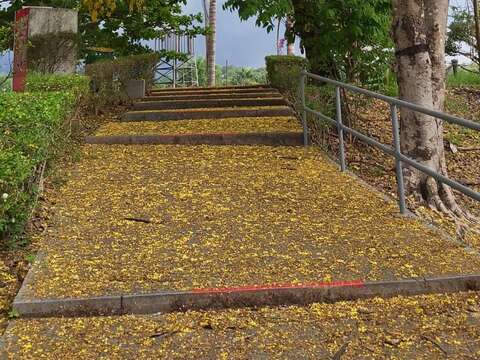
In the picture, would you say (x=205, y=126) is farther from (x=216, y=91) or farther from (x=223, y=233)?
(x=223, y=233)

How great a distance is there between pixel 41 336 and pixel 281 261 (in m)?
1.72

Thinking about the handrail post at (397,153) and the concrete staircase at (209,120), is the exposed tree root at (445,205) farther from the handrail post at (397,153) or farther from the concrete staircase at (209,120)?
the concrete staircase at (209,120)

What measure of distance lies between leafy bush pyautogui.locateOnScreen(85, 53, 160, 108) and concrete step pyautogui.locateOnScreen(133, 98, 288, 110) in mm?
522

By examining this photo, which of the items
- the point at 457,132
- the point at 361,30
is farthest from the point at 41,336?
the point at 457,132

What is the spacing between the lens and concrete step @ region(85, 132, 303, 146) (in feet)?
26.9

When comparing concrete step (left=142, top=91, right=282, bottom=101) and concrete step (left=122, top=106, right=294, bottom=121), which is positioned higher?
concrete step (left=142, top=91, right=282, bottom=101)

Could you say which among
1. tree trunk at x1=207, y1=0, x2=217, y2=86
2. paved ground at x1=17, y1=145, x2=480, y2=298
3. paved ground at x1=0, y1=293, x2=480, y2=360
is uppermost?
tree trunk at x1=207, y1=0, x2=217, y2=86

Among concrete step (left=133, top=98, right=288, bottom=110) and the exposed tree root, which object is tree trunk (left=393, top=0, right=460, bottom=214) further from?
concrete step (left=133, top=98, right=288, bottom=110)

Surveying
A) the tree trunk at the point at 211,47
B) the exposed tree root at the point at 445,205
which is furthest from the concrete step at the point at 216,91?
the tree trunk at the point at 211,47

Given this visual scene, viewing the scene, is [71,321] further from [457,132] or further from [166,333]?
[457,132]

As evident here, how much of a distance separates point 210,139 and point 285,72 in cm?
410

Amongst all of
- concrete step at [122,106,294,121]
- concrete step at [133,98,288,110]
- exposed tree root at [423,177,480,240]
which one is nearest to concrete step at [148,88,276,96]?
concrete step at [133,98,288,110]

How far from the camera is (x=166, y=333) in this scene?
3.35 metres

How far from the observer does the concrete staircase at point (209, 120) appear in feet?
27.0
